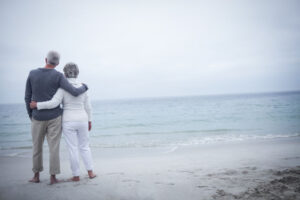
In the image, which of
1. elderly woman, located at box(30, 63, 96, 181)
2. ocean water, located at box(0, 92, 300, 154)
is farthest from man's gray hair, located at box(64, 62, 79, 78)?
ocean water, located at box(0, 92, 300, 154)

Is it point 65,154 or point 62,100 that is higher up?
point 62,100

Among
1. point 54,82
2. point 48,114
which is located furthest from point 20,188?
point 54,82

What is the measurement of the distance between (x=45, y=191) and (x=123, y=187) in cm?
124

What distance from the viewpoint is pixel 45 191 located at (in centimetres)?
293

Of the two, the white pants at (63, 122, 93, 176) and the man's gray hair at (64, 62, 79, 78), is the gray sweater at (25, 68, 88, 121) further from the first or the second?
the white pants at (63, 122, 93, 176)

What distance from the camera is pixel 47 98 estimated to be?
3.03 m

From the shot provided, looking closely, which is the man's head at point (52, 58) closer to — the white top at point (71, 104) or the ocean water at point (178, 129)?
the white top at point (71, 104)

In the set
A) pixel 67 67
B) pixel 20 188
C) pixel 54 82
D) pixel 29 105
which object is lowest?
pixel 20 188

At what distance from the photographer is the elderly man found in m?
3.01

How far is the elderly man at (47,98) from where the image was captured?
301cm

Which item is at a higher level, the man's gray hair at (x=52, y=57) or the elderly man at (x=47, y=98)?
the man's gray hair at (x=52, y=57)

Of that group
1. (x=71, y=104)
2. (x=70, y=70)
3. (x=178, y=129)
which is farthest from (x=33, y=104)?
(x=178, y=129)

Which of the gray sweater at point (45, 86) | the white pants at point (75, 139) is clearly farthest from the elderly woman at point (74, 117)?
the gray sweater at point (45, 86)

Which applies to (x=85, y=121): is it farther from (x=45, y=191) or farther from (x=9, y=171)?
(x=9, y=171)
